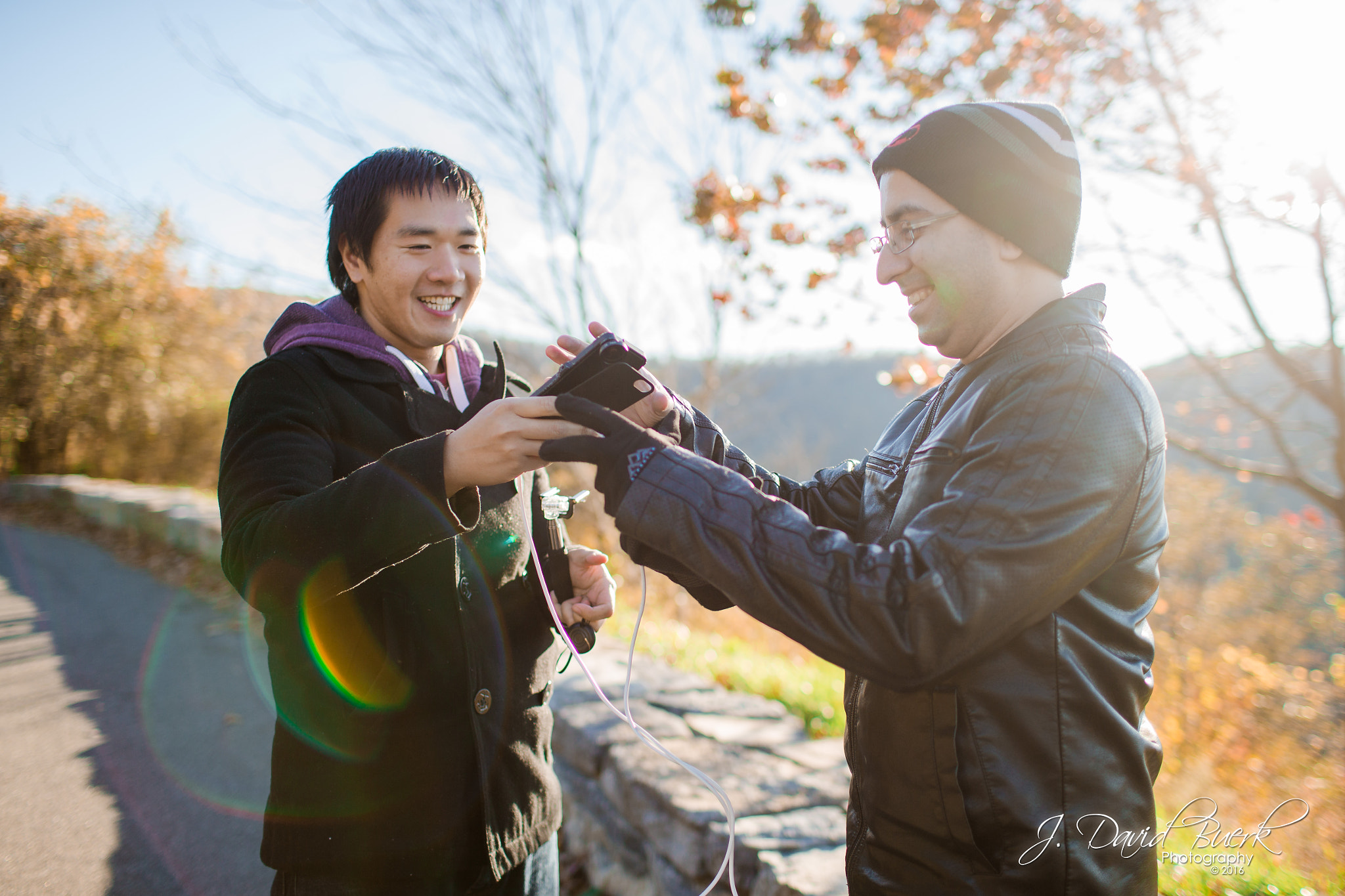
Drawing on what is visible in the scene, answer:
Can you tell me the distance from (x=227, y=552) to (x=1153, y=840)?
180 centimetres

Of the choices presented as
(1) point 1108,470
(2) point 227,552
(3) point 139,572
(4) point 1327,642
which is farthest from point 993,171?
(4) point 1327,642

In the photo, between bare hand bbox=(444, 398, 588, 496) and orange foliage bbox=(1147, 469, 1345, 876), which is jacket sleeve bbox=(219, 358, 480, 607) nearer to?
bare hand bbox=(444, 398, 588, 496)

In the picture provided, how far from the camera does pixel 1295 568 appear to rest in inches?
850

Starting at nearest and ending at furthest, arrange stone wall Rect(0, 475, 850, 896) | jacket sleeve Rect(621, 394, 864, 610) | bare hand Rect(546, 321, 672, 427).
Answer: bare hand Rect(546, 321, 672, 427)
jacket sleeve Rect(621, 394, 864, 610)
stone wall Rect(0, 475, 850, 896)

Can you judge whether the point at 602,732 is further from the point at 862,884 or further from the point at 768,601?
the point at 768,601

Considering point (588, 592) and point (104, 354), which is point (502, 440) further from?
point (104, 354)

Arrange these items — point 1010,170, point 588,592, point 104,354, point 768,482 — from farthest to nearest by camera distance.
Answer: point 104,354, point 588,592, point 768,482, point 1010,170

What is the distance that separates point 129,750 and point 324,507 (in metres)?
4.32

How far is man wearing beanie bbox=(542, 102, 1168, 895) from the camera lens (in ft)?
3.60

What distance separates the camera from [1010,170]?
1398 millimetres

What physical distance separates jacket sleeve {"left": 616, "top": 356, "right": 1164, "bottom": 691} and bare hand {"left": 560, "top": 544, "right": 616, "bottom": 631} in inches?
31.3

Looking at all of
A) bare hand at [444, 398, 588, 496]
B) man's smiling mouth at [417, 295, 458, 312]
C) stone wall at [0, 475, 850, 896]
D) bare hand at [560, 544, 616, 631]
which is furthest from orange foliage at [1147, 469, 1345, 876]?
man's smiling mouth at [417, 295, 458, 312]

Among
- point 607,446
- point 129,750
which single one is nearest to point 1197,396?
point 607,446

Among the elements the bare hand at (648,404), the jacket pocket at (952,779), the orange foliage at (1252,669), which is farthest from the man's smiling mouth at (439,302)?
the orange foliage at (1252,669)
